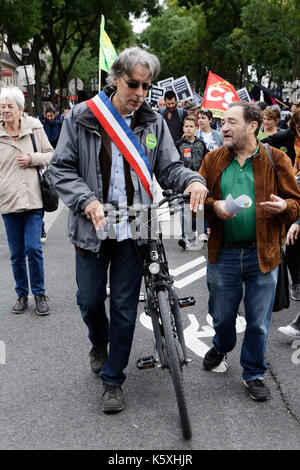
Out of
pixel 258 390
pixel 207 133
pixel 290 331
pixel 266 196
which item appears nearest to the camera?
pixel 266 196

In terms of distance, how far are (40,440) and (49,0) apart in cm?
2573

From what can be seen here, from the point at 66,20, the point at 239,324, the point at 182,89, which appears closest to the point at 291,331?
the point at 239,324

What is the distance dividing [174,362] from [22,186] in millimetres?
2632

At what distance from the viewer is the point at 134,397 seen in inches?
142

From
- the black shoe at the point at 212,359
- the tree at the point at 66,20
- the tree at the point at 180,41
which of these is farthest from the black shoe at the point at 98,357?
the tree at the point at 180,41

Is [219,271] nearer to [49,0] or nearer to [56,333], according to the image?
[56,333]

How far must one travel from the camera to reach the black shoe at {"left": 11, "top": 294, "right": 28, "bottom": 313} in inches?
206

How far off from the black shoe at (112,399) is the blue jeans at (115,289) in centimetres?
4

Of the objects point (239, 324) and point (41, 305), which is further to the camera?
point (41, 305)

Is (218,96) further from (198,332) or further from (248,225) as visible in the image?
(248,225)

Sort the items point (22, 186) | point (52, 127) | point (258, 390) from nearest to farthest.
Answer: point (258, 390) < point (22, 186) < point (52, 127)

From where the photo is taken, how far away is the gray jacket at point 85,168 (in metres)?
3.14

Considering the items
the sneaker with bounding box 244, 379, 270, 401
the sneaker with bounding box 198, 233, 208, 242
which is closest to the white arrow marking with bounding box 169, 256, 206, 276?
the sneaker with bounding box 198, 233, 208, 242

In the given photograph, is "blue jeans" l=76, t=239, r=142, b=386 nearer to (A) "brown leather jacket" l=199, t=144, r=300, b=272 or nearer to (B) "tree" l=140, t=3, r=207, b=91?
(A) "brown leather jacket" l=199, t=144, r=300, b=272
